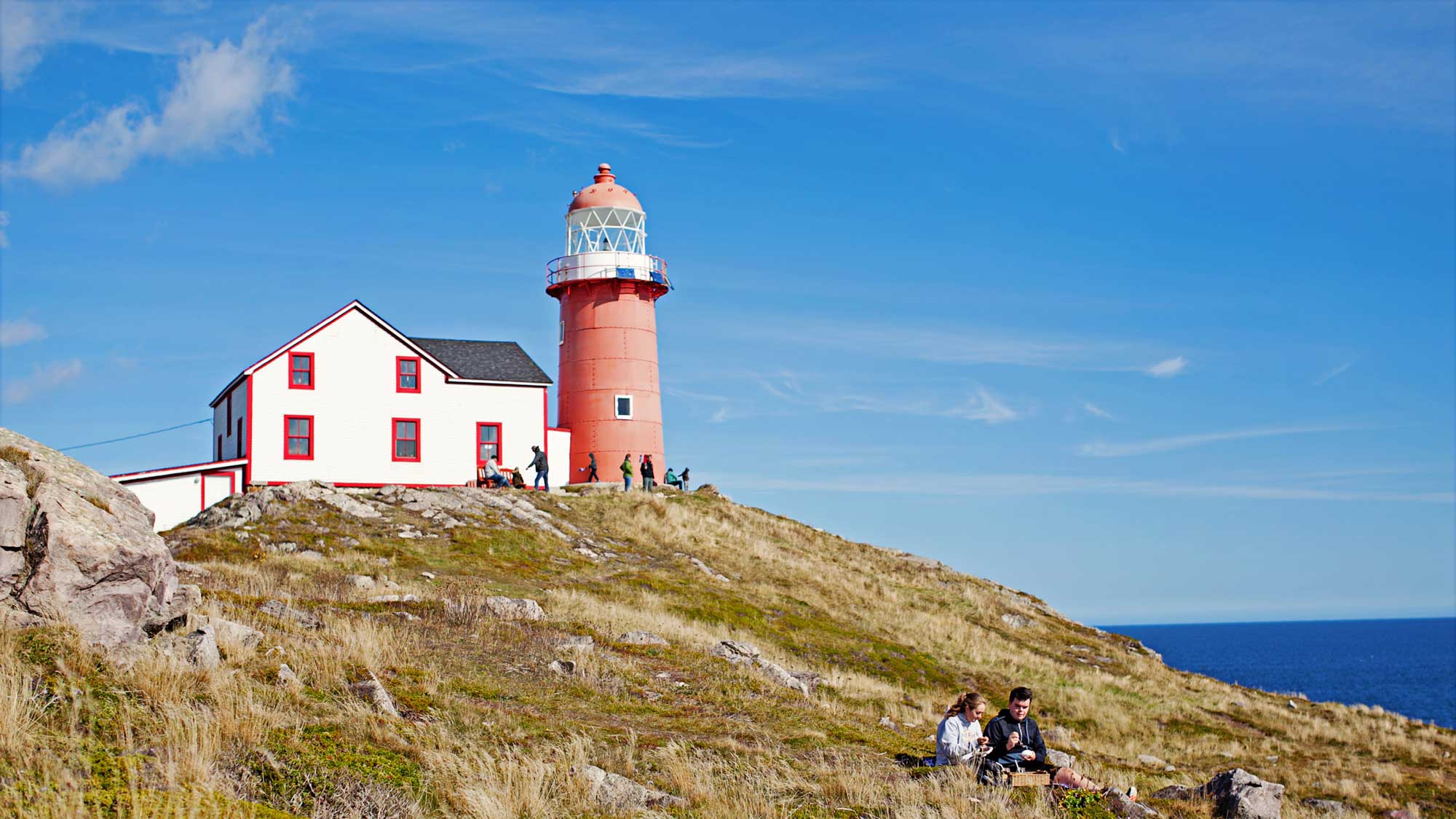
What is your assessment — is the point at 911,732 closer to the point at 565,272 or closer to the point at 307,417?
the point at 307,417

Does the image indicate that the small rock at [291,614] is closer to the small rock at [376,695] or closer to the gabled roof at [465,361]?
the small rock at [376,695]

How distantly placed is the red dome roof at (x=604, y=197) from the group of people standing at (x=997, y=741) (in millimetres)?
38518

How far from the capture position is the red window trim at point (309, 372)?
38125mm

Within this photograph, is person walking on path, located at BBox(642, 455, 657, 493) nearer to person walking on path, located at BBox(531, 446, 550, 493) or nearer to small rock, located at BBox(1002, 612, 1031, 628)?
person walking on path, located at BBox(531, 446, 550, 493)

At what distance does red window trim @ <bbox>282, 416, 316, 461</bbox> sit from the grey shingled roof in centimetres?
475

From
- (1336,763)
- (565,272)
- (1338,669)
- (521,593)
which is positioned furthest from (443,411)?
(1338,669)

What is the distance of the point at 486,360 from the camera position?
44000 mm

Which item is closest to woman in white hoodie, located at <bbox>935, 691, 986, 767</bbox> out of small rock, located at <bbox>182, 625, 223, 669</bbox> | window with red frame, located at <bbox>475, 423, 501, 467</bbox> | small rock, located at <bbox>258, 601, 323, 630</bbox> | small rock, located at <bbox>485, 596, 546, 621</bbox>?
small rock, located at <bbox>182, 625, 223, 669</bbox>

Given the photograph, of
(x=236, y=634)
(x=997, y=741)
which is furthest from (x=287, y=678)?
(x=997, y=741)

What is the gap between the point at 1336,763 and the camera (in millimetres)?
24312

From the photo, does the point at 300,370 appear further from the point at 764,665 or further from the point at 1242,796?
the point at 1242,796

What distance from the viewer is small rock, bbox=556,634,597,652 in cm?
1714

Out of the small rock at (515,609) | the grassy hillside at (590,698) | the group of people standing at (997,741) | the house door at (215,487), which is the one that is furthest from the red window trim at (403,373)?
the group of people standing at (997,741)

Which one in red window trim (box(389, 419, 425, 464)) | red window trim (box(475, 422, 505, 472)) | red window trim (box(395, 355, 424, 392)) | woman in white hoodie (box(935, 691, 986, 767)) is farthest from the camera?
red window trim (box(475, 422, 505, 472))
